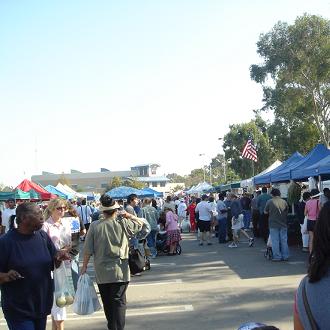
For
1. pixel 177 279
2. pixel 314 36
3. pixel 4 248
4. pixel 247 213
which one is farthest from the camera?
pixel 314 36

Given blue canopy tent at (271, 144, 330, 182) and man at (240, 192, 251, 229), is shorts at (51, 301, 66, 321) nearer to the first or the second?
blue canopy tent at (271, 144, 330, 182)

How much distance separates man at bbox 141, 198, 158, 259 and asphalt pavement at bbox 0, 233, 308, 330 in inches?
45.2

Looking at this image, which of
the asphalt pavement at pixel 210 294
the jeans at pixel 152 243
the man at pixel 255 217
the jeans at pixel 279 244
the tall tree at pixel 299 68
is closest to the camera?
the asphalt pavement at pixel 210 294

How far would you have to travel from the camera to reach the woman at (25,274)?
4.10 meters

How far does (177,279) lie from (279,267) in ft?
7.68

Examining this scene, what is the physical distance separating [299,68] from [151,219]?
21.7 metres

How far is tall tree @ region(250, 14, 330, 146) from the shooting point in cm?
3139

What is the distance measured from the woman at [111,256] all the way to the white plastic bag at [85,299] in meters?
0.12

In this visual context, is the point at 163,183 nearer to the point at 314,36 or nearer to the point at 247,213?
the point at 314,36

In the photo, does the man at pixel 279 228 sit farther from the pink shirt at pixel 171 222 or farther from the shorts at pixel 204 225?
the shorts at pixel 204 225


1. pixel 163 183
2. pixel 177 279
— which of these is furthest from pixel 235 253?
pixel 163 183

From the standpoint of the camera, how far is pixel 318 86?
33344mm

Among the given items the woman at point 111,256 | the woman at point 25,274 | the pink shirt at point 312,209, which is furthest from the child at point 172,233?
the woman at point 25,274

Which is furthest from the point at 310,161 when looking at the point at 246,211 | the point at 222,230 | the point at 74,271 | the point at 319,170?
the point at 74,271
